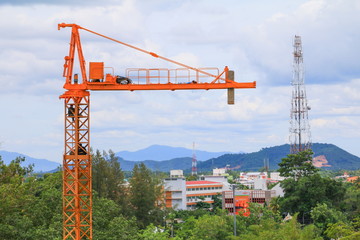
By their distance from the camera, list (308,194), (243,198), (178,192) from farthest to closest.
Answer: (178,192) → (243,198) → (308,194)

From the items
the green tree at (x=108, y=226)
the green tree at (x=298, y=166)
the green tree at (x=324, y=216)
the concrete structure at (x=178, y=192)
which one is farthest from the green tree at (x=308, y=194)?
the concrete structure at (x=178, y=192)

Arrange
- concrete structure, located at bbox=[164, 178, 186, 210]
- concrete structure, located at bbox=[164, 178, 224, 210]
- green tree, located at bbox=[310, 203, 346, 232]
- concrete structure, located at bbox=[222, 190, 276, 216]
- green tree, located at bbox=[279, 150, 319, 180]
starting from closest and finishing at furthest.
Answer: green tree, located at bbox=[310, 203, 346, 232]
green tree, located at bbox=[279, 150, 319, 180]
concrete structure, located at bbox=[222, 190, 276, 216]
concrete structure, located at bbox=[164, 178, 224, 210]
concrete structure, located at bbox=[164, 178, 186, 210]

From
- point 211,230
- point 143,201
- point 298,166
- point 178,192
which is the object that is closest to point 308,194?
point 298,166

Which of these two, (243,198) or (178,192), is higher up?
(178,192)

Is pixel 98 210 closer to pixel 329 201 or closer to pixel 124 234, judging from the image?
pixel 124 234

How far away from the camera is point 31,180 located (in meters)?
56.6

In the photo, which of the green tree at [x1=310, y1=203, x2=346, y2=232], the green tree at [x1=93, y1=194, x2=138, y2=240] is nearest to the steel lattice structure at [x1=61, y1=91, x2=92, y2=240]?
the green tree at [x1=93, y1=194, x2=138, y2=240]

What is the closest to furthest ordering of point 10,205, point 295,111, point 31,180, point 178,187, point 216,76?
point 216,76
point 10,205
point 31,180
point 295,111
point 178,187

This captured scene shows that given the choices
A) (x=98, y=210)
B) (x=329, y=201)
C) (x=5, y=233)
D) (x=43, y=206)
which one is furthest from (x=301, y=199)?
(x=5, y=233)

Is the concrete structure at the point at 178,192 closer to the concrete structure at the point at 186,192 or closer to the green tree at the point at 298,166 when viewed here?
the concrete structure at the point at 186,192

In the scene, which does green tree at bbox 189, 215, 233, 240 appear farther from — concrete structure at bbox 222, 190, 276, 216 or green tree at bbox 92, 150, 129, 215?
concrete structure at bbox 222, 190, 276, 216

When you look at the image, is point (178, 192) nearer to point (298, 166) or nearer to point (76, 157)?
Answer: point (298, 166)

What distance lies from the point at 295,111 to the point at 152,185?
28224mm

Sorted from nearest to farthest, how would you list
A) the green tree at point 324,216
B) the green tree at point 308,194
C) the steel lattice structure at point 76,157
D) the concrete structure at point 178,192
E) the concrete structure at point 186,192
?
the steel lattice structure at point 76,157 → the green tree at point 324,216 → the green tree at point 308,194 → the concrete structure at point 186,192 → the concrete structure at point 178,192
